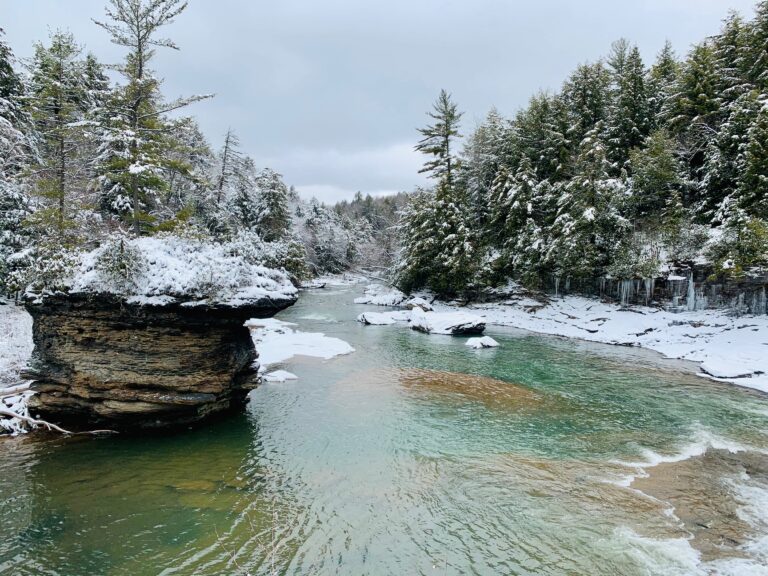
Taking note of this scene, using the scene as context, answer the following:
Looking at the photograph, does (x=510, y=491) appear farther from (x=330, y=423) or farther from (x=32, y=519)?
(x=32, y=519)

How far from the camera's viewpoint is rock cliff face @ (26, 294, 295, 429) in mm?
10492

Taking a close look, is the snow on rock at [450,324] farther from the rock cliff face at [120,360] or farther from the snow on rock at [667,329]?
the rock cliff face at [120,360]

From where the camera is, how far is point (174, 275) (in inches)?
414

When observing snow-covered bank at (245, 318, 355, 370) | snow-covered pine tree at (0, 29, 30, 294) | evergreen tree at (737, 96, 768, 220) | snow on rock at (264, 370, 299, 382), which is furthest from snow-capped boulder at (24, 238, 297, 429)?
evergreen tree at (737, 96, 768, 220)

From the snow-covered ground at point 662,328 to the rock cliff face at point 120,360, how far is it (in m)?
21.3

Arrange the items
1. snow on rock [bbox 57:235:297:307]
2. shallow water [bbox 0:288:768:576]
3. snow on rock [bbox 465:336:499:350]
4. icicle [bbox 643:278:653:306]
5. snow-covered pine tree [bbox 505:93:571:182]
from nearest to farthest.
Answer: shallow water [bbox 0:288:768:576] → snow on rock [bbox 57:235:297:307] → snow on rock [bbox 465:336:499:350] → icicle [bbox 643:278:653:306] → snow-covered pine tree [bbox 505:93:571:182]

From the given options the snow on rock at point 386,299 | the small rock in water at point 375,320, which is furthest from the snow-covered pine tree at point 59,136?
the snow on rock at point 386,299

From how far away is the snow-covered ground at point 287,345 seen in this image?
18827 mm

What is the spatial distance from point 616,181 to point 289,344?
27478mm

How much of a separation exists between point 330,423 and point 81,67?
73.6ft

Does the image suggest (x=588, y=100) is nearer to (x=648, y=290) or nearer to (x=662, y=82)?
(x=662, y=82)

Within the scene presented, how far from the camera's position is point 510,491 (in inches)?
343

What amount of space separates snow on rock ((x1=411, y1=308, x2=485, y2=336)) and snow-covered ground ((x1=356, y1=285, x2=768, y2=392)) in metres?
5.94

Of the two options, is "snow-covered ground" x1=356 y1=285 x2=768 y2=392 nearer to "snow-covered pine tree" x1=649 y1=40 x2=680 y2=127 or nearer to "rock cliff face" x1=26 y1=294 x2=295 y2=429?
"snow-covered pine tree" x1=649 y1=40 x2=680 y2=127
